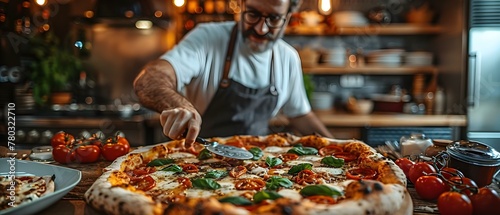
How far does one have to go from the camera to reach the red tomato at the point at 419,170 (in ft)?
5.52

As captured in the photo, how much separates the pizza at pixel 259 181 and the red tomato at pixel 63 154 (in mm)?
313

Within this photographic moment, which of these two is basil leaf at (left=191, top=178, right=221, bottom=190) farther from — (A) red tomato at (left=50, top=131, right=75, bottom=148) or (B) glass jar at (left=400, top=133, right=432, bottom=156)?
(B) glass jar at (left=400, top=133, right=432, bottom=156)

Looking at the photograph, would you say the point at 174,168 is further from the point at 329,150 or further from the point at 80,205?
the point at 329,150

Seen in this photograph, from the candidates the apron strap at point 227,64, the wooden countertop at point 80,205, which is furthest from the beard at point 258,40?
the wooden countertop at point 80,205

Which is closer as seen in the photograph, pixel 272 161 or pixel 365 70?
pixel 272 161

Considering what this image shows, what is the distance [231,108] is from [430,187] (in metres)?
1.66

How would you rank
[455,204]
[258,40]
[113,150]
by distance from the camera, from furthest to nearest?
[258,40], [113,150], [455,204]

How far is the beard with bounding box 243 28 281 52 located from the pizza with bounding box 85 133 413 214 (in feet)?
2.24

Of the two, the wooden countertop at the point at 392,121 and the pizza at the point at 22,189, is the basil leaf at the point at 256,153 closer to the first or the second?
the pizza at the point at 22,189

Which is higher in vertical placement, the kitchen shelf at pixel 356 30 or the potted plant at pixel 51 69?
the kitchen shelf at pixel 356 30

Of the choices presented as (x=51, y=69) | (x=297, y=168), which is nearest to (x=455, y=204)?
(x=297, y=168)

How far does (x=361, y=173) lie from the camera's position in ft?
6.35

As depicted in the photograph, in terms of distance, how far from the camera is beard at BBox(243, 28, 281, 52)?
2.82 m

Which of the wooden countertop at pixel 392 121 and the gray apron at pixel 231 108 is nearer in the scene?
the gray apron at pixel 231 108
